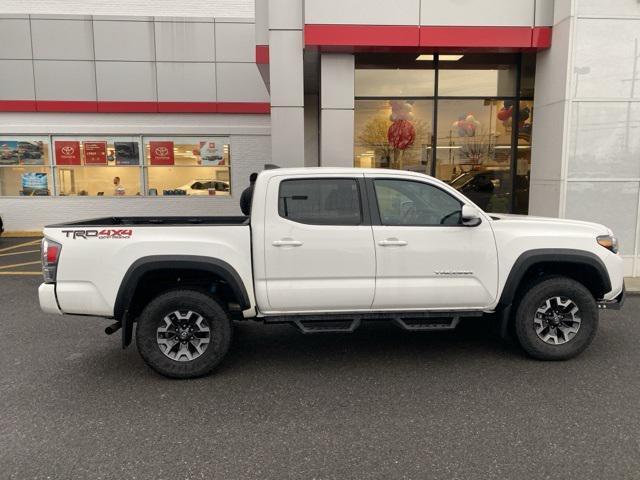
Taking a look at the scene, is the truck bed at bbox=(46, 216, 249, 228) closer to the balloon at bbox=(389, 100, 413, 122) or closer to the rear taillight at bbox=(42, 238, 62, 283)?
the rear taillight at bbox=(42, 238, 62, 283)

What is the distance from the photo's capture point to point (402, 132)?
10.8m

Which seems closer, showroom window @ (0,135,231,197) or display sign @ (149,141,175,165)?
showroom window @ (0,135,231,197)

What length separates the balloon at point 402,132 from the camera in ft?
35.5

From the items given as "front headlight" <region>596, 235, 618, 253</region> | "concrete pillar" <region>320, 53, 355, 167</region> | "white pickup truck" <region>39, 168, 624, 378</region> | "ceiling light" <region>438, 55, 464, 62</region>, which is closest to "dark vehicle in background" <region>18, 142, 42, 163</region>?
"concrete pillar" <region>320, 53, 355, 167</region>

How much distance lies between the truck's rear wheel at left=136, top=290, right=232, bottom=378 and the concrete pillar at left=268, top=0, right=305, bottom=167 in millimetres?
5299

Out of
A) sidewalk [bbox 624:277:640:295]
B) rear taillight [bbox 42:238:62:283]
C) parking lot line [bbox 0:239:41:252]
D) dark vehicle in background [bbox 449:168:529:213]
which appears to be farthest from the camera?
parking lot line [bbox 0:239:41:252]

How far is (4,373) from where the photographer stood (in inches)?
182

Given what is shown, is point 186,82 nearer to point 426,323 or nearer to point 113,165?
point 113,165

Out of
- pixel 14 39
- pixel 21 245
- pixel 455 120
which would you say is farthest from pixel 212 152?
pixel 455 120

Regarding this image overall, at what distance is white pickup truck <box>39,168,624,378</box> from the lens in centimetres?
424

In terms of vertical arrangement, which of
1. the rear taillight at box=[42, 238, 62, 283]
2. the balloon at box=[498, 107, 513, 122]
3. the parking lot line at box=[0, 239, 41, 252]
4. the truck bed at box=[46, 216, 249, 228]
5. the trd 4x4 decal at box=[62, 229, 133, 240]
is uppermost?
the balloon at box=[498, 107, 513, 122]

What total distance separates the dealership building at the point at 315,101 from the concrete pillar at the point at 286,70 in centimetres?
3

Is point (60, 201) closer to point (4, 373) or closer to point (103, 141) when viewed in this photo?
point (103, 141)

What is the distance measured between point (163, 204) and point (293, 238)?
11.9 m
